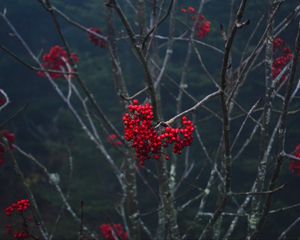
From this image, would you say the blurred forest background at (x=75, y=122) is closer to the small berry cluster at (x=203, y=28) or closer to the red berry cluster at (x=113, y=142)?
the red berry cluster at (x=113, y=142)

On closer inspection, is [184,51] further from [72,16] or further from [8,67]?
[8,67]

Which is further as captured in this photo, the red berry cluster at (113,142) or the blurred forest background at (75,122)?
the blurred forest background at (75,122)

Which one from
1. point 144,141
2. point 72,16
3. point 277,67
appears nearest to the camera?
point 144,141

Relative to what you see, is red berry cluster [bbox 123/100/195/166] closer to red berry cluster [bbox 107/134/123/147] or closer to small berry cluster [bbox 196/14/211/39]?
red berry cluster [bbox 107/134/123/147]

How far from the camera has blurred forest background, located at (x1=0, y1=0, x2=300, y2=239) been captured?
31.2ft

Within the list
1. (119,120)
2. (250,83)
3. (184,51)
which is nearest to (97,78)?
(119,120)

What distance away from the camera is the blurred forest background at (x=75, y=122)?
950 centimetres

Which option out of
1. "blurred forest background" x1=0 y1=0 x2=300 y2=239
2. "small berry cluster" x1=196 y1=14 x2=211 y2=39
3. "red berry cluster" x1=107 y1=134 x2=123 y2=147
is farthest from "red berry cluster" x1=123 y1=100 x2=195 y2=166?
"blurred forest background" x1=0 y1=0 x2=300 y2=239

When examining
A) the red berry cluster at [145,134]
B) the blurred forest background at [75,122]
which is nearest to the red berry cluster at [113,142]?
the red berry cluster at [145,134]

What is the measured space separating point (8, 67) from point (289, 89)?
13461 millimetres

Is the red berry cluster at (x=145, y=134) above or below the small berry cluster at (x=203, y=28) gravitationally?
below

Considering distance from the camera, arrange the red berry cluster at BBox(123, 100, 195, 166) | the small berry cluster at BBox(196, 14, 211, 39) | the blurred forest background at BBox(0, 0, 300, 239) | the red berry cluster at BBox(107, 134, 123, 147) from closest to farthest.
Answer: the red berry cluster at BBox(123, 100, 195, 166) < the red berry cluster at BBox(107, 134, 123, 147) < the small berry cluster at BBox(196, 14, 211, 39) < the blurred forest background at BBox(0, 0, 300, 239)

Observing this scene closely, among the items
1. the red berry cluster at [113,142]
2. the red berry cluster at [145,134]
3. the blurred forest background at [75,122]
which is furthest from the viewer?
the blurred forest background at [75,122]

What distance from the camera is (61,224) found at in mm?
8945
